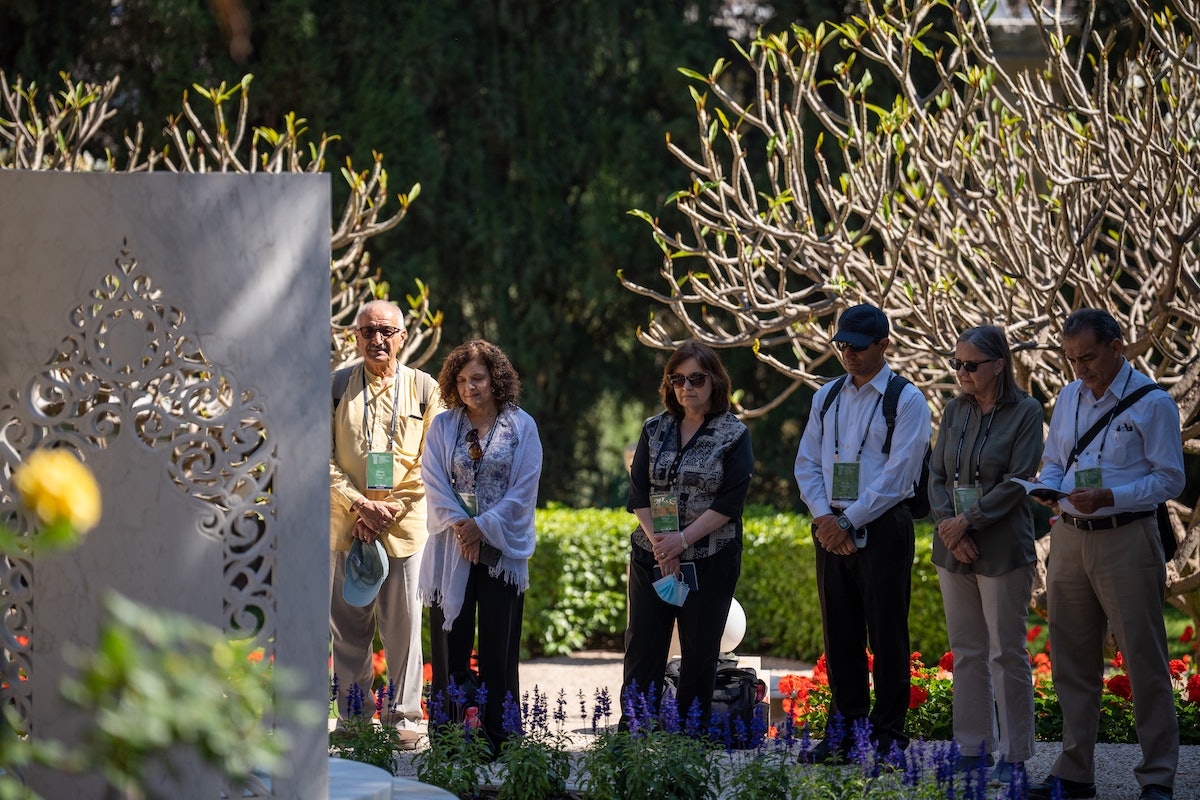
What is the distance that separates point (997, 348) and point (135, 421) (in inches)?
134

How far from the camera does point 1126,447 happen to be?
5168 millimetres

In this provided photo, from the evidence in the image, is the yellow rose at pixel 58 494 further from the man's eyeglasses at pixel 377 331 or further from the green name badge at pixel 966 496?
the man's eyeglasses at pixel 377 331

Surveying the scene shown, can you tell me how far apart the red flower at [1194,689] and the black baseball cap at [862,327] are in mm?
2615

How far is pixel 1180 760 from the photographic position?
5918 millimetres

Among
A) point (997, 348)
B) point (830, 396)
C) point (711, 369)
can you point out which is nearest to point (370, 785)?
point (711, 369)

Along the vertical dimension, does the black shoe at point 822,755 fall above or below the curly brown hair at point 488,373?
A: below

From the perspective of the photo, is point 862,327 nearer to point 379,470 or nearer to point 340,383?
point 379,470

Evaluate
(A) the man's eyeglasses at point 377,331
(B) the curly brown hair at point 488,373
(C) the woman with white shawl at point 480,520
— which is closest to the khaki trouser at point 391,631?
(C) the woman with white shawl at point 480,520

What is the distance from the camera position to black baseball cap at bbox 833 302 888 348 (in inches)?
225

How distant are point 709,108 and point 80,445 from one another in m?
10.5

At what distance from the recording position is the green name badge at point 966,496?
5.43m

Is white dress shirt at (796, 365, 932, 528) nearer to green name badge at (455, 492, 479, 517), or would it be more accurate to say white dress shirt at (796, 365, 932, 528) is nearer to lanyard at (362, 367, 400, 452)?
green name badge at (455, 492, 479, 517)

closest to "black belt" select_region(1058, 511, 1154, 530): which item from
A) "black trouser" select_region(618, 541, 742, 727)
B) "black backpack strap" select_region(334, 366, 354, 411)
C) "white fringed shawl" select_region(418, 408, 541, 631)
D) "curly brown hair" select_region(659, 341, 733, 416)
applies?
"black trouser" select_region(618, 541, 742, 727)

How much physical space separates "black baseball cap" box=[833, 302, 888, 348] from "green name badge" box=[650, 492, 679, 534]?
99cm
